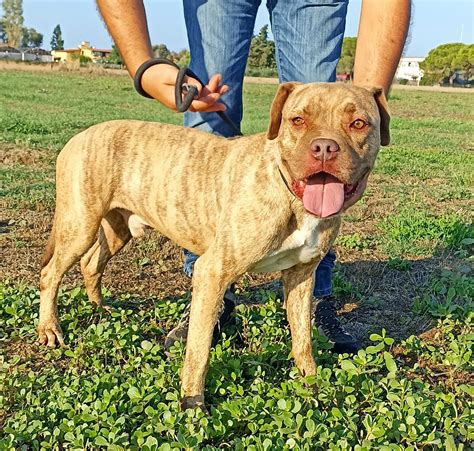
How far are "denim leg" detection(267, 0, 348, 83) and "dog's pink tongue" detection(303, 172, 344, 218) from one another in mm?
1474

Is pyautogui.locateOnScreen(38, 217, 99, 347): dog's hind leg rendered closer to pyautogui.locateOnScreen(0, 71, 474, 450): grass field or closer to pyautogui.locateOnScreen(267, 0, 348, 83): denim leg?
pyautogui.locateOnScreen(0, 71, 474, 450): grass field

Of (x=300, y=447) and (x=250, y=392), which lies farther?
(x=250, y=392)

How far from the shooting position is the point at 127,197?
378 cm

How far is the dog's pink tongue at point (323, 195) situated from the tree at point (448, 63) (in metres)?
85.8

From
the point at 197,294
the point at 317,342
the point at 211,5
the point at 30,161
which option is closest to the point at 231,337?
the point at 317,342

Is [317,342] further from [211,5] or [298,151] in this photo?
[211,5]

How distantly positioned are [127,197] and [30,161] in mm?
5749

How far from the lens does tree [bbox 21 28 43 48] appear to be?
127 m

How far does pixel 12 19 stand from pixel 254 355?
126m

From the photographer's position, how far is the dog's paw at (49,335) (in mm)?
3850

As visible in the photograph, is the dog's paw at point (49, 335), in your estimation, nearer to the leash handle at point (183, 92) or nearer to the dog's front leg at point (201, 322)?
the dog's front leg at point (201, 322)

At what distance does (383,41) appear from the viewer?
11.7ft

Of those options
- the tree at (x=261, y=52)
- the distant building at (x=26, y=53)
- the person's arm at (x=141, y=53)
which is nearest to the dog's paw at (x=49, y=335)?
the person's arm at (x=141, y=53)

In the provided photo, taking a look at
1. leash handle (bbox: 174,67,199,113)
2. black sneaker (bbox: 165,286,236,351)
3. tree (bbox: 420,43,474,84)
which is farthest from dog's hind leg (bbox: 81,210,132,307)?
tree (bbox: 420,43,474,84)
